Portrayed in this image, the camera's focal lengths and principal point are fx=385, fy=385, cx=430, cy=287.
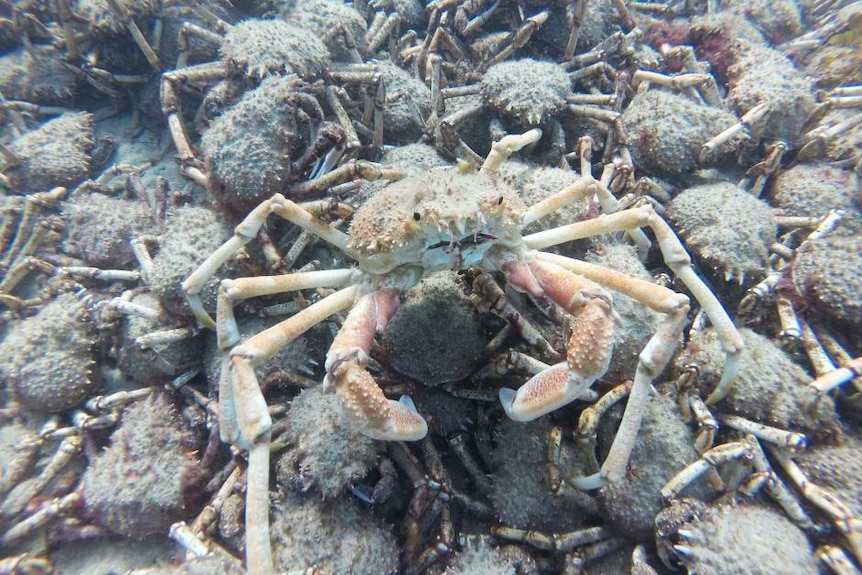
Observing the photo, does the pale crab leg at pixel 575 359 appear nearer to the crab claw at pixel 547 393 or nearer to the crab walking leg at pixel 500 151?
the crab claw at pixel 547 393

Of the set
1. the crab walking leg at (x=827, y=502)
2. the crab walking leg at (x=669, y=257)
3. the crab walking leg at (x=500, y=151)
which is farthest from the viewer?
the crab walking leg at (x=500, y=151)

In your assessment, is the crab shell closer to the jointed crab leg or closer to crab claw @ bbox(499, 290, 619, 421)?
the jointed crab leg

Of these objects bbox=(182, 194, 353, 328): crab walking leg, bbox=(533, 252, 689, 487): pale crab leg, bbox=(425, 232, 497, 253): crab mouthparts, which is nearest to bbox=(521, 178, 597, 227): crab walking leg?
bbox=(425, 232, 497, 253): crab mouthparts

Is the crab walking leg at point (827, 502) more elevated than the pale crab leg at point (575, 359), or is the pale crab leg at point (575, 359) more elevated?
the pale crab leg at point (575, 359)

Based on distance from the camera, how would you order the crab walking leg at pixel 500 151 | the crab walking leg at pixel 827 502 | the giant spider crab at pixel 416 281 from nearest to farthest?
the crab walking leg at pixel 827 502, the giant spider crab at pixel 416 281, the crab walking leg at pixel 500 151

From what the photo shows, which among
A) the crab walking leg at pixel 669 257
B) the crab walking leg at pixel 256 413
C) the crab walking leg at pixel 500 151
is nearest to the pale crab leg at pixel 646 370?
the crab walking leg at pixel 669 257

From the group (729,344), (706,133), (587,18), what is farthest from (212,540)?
(587,18)
